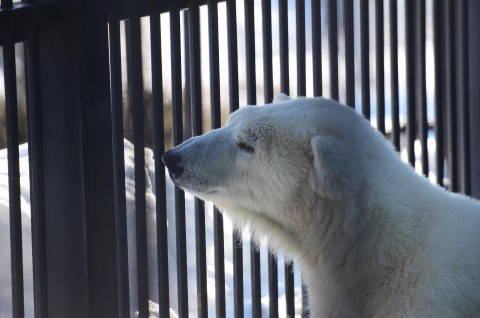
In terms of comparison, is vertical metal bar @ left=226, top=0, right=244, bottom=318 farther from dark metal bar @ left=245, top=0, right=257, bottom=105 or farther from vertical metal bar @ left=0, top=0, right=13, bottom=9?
vertical metal bar @ left=0, top=0, right=13, bottom=9

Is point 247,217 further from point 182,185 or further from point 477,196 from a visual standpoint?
point 477,196

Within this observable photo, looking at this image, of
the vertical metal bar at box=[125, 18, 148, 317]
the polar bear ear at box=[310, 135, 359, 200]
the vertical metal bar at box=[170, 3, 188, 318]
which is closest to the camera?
the polar bear ear at box=[310, 135, 359, 200]

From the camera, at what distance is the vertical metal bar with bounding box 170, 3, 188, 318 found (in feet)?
12.6

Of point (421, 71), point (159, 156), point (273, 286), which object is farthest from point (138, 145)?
point (421, 71)

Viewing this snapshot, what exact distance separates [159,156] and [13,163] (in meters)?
0.68

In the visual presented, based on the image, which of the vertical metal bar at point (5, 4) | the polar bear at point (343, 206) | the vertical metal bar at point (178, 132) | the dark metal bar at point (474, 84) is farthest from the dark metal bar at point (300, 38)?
the vertical metal bar at point (5, 4)

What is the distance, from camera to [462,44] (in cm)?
509

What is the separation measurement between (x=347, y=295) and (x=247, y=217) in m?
0.45

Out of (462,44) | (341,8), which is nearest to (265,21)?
(341,8)

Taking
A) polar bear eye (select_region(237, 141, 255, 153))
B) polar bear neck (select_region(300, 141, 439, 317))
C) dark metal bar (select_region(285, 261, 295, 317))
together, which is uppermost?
polar bear eye (select_region(237, 141, 255, 153))

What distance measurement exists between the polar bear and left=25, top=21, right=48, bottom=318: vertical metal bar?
466 millimetres

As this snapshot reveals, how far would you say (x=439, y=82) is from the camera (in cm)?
507

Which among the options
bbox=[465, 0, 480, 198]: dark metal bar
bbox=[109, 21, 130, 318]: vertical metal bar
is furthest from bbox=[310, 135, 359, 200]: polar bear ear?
bbox=[465, 0, 480, 198]: dark metal bar

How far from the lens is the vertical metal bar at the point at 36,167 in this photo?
10.9ft
